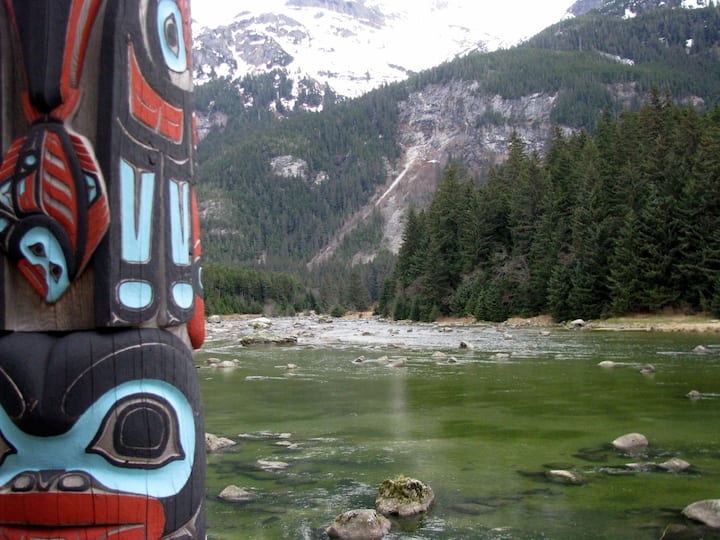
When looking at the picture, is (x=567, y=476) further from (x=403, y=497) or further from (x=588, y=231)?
(x=588, y=231)

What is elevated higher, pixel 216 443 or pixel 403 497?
pixel 403 497

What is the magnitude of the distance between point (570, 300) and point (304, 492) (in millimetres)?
46014

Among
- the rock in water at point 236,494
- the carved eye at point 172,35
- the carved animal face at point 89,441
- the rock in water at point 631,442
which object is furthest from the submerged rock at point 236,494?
the rock in water at point 631,442

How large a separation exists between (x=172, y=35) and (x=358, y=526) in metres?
4.89

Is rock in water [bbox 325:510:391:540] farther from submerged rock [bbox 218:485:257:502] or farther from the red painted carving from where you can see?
the red painted carving

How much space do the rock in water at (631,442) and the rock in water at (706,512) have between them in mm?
3031

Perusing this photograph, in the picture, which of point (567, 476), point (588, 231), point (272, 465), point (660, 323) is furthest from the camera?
point (588, 231)

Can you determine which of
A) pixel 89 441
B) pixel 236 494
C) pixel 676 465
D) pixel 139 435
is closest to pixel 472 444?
pixel 676 465

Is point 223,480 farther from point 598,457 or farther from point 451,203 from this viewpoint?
point 451,203

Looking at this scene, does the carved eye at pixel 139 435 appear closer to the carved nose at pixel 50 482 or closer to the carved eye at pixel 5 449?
the carved nose at pixel 50 482

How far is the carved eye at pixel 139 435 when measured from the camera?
4.36m

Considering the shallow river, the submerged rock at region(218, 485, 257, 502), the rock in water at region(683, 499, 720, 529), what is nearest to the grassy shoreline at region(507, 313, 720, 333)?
the shallow river

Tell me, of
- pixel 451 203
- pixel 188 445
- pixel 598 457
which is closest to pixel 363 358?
pixel 598 457

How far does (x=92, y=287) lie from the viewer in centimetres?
457
